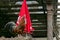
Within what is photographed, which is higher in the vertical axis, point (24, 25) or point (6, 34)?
point (24, 25)

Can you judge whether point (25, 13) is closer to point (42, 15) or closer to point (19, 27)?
point (19, 27)

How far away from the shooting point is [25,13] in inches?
271

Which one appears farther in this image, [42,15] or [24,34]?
[42,15]

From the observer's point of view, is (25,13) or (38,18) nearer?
(25,13)

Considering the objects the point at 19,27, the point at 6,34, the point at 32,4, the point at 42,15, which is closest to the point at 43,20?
the point at 42,15

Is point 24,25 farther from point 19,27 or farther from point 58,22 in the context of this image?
point 58,22

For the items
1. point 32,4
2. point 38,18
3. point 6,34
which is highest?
point 32,4

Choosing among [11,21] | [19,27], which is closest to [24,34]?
[19,27]

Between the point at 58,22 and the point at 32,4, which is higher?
the point at 32,4

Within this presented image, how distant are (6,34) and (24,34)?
1.92 m

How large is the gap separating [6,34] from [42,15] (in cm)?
157

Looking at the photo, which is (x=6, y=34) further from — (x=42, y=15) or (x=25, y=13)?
(x=25, y=13)

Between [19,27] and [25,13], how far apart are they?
488 millimetres

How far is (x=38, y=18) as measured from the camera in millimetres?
9102
